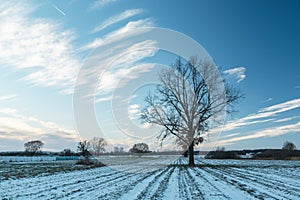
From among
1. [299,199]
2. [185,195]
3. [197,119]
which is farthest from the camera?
[197,119]

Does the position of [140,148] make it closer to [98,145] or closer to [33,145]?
[98,145]

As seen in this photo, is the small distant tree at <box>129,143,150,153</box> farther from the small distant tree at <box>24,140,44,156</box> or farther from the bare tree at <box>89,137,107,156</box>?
the small distant tree at <box>24,140,44,156</box>

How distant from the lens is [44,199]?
9.80 m

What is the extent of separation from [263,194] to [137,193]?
4.33 m

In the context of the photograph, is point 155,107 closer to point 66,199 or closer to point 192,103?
point 192,103

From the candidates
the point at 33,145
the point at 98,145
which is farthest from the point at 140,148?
the point at 33,145

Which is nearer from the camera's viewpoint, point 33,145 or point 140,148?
point 140,148

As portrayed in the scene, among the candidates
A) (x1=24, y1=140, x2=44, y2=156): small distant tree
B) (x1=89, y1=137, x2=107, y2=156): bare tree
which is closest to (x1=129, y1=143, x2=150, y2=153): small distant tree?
(x1=89, y1=137, x2=107, y2=156): bare tree

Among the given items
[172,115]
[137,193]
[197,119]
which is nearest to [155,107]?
[172,115]

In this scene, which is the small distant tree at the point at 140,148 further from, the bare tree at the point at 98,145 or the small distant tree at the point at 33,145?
the small distant tree at the point at 33,145

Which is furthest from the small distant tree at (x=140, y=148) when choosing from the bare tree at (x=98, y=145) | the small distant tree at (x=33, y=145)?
the small distant tree at (x=33, y=145)

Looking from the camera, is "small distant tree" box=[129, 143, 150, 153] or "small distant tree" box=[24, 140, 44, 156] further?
"small distant tree" box=[24, 140, 44, 156]

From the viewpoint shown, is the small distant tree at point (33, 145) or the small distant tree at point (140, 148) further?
the small distant tree at point (33, 145)

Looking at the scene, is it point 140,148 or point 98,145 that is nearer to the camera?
point 140,148
